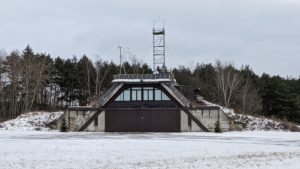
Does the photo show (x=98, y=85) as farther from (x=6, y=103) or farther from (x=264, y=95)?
(x=264, y=95)

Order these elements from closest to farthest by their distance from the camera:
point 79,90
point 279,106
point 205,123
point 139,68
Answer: point 205,123 → point 279,106 → point 79,90 → point 139,68

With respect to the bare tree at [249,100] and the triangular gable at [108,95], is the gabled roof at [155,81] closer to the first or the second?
the triangular gable at [108,95]

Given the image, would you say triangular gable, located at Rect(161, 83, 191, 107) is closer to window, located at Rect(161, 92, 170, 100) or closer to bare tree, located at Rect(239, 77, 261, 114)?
window, located at Rect(161, 92, 170, 100)

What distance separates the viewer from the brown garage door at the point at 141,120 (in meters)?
51.2

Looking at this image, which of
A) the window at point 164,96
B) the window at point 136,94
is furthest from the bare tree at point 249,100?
the window at point 136,94

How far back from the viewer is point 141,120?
51.6 meters

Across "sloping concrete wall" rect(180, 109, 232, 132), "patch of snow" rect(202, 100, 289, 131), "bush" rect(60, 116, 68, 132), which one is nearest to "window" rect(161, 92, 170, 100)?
"sloping concrete wall" rect(180, 109, 232, 132)

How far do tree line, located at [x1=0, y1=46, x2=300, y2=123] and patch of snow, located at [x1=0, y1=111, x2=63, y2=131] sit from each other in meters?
12.7

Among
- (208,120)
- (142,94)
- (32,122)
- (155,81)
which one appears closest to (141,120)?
(142,94)

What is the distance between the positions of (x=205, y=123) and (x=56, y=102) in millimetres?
40605

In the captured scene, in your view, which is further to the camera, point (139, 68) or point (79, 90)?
point (139, 68)

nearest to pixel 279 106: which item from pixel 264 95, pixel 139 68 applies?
pixel 264 95

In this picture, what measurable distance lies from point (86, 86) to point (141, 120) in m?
28.0

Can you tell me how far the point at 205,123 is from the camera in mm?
50438
